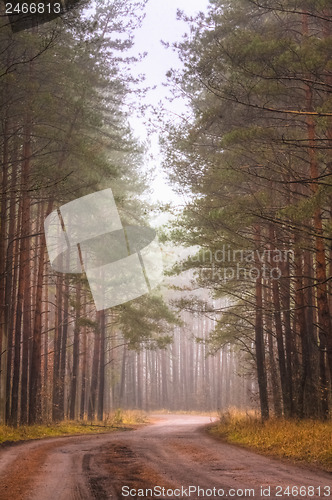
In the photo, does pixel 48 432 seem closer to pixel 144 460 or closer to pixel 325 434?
pixel 144 460

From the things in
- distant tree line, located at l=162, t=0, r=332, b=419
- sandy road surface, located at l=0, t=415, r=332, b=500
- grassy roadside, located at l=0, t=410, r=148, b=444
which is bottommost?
grassy roadside, located at l=0, t=410, r=148, b=444

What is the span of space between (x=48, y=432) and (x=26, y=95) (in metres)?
10.7

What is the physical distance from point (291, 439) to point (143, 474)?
443cm

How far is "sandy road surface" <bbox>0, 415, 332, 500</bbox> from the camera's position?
226 inches

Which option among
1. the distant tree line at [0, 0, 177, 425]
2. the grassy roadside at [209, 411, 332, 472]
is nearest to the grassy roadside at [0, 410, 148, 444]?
the distant tree line at [0, 0, 177, 425]

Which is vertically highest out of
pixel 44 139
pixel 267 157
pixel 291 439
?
pixel 44 139

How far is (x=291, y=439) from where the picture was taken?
33.0 feet

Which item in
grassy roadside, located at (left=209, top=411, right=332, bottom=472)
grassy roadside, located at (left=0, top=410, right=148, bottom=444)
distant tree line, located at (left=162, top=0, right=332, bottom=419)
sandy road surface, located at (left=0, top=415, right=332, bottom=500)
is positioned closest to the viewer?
sandy road surface, located at (left=0, top=415, right=332, bottom=500)

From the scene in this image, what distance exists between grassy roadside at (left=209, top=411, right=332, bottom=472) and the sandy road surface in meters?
0.56

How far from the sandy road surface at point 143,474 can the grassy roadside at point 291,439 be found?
1.82 ft

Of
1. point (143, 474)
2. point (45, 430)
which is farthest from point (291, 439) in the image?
point (45, 430)

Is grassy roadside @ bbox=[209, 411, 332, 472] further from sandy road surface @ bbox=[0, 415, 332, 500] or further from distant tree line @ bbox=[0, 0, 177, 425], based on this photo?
distant tree line @ bbox=[0, 0, 177, 425]

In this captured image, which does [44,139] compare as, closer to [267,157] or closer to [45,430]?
[267,157]

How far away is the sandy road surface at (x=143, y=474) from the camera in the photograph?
574 cm
